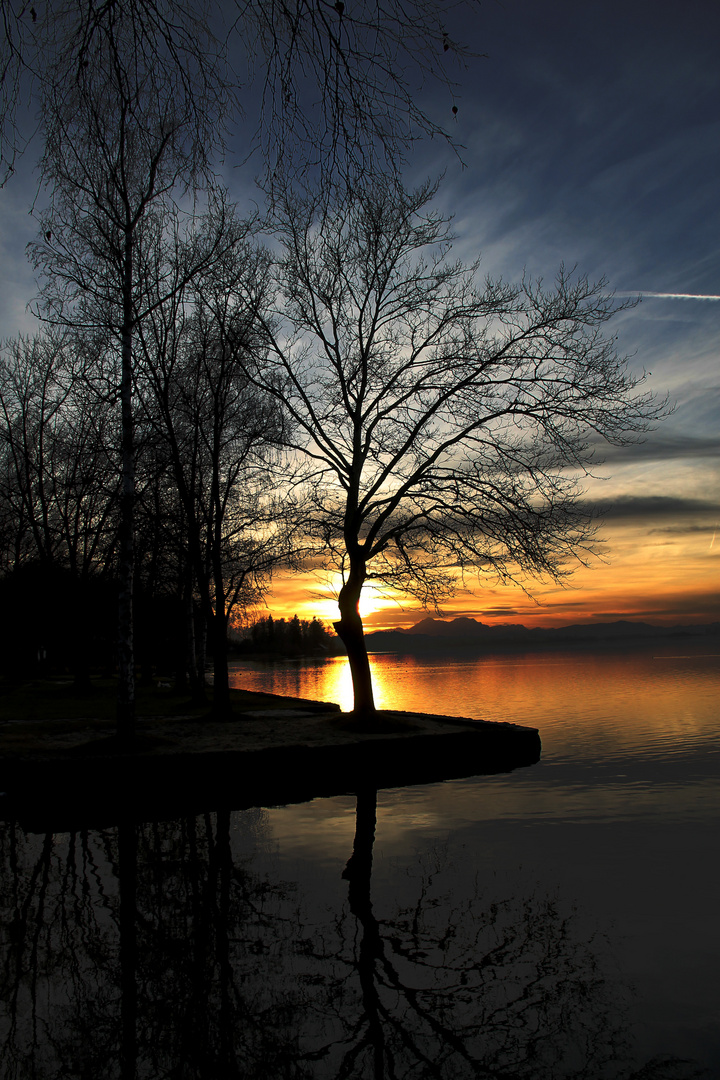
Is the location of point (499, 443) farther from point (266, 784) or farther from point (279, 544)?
point (266, 784)

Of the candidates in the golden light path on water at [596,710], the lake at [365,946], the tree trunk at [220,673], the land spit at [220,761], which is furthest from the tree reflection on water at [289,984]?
the golden light path on water at [596,710]

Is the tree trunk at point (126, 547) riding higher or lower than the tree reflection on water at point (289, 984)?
higher

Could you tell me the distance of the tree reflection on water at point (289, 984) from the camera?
16.2ft

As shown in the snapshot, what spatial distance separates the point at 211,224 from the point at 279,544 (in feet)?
30.5

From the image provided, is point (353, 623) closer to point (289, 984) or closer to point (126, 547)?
point (126, 547)

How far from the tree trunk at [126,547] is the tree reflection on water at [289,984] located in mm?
5476

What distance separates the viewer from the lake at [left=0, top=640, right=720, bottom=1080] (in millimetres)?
5070

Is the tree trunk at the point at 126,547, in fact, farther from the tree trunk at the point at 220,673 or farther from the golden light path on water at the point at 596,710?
the golden light path on water at the point at 596,710

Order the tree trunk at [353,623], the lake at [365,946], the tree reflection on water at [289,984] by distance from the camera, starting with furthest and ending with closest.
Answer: the tree trunk at [353,623]
the lake at [365,946]
the tree reflection on water at [289,984]

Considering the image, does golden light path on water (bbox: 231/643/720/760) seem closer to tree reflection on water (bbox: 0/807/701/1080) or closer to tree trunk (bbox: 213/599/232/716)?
tree trunk (bbox: 213/599/232/716)

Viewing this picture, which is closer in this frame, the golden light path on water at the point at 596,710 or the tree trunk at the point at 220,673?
the tree trunk at the point at 220,673

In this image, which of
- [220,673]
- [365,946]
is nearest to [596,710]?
[220,673]

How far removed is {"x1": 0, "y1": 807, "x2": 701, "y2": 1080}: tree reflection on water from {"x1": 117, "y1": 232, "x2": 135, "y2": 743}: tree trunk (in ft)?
18.0

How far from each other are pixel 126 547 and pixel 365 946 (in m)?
10.6
